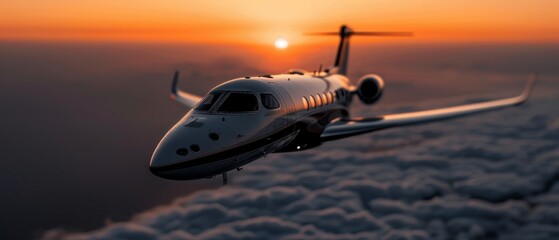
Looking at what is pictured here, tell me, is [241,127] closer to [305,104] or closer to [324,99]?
[305,104]

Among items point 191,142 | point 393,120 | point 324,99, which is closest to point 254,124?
point 191,142

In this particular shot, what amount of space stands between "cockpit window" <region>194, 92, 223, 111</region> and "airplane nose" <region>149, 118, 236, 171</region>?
4.38 feet

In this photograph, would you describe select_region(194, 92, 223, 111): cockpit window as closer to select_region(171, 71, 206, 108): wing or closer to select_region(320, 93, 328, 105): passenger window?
select_region(320, 93, 328, 105): passenger window

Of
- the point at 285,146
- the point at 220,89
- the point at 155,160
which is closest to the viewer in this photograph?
the point at 155,160

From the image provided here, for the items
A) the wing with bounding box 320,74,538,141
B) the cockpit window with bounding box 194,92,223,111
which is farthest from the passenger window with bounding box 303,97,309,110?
the cockpit window with bounding box 194,92,223,111

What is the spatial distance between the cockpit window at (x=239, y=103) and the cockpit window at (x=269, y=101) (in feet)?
1.58

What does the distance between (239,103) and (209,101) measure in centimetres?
123

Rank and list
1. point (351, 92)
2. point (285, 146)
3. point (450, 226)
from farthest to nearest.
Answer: point (450, 226) < point (351, 92) < point (285, 146)

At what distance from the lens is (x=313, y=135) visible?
23016 mm

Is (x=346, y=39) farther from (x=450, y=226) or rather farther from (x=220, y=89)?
(x=450, y=226)

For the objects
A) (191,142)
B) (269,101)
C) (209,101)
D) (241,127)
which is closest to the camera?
(191,142)

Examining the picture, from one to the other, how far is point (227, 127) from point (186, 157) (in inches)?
96.0

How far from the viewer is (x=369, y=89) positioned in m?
33.1

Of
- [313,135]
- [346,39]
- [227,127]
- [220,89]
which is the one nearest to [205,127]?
[227,127]
